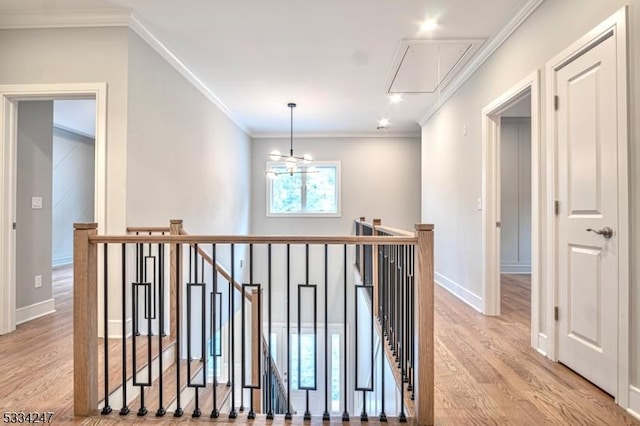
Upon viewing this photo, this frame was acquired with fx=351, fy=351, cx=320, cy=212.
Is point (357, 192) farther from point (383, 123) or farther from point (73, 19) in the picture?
point (73, 19)

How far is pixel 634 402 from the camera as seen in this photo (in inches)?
69.3

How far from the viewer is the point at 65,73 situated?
2947 millimetres

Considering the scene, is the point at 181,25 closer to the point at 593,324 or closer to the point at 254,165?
the point at 593,324

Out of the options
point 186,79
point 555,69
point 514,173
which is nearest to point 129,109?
point 186,79

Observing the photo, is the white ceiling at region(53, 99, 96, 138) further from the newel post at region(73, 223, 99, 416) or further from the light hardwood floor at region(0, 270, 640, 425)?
the newel post at region(73, 223, 99, 416)

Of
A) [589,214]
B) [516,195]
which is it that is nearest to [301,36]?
[589,214]

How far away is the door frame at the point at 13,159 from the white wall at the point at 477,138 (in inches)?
135

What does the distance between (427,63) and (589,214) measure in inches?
93.6

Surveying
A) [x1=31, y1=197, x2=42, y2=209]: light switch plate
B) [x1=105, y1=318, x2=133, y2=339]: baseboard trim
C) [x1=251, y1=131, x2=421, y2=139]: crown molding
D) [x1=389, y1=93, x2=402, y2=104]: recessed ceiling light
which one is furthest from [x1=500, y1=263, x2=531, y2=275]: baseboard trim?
[x1=31, y1=197, x2=42, y2=209]: light switch plate

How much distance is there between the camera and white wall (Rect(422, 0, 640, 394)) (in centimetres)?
180

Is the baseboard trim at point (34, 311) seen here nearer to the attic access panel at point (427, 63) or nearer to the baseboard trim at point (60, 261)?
the baseboard trim at point (60, 261)

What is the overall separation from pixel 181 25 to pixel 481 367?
11.7ft

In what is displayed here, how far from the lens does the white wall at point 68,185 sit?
667 centimetres

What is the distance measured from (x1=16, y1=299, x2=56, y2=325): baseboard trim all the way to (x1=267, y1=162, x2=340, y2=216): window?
13.8 ft
